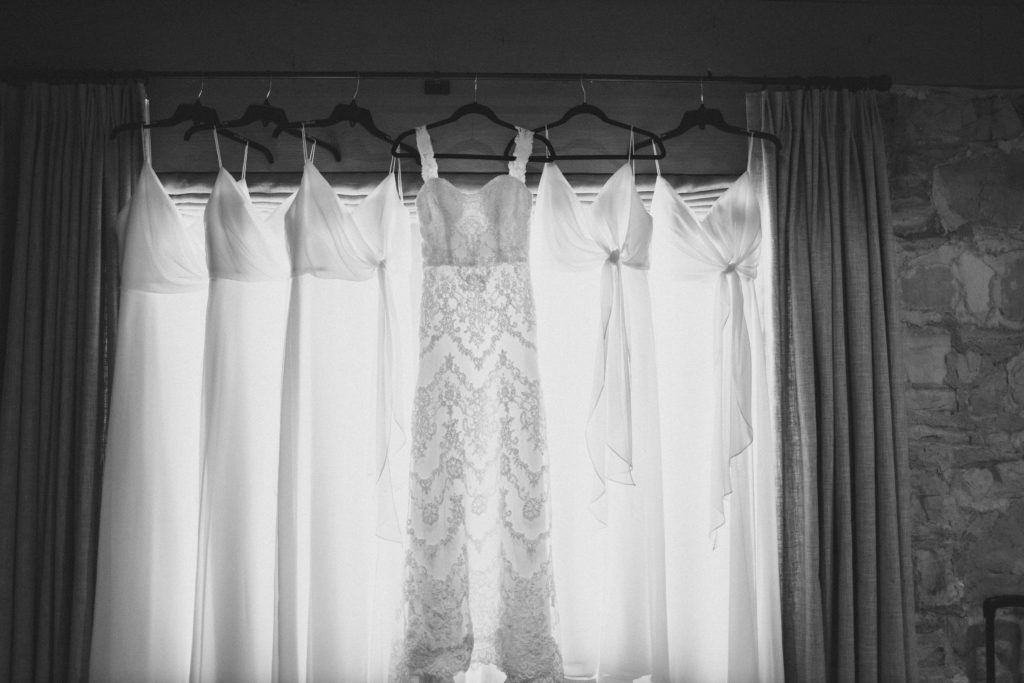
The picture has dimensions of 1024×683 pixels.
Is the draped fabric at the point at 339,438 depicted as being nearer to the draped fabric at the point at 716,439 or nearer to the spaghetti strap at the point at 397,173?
the spaghetti strap at the point at 397,173

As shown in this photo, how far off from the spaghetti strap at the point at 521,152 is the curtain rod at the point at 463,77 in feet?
0.96

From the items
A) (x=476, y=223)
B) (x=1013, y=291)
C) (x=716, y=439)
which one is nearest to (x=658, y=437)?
(x=716, y=439)

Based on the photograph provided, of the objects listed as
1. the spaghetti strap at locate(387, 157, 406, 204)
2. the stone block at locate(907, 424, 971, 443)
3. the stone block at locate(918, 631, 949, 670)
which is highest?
the spaghetti strap at locate(387, 157, 406, 204)

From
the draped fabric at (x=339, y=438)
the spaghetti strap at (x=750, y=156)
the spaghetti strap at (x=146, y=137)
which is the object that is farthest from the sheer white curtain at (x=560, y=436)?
the spaghetti strap at (x=146, y=137)

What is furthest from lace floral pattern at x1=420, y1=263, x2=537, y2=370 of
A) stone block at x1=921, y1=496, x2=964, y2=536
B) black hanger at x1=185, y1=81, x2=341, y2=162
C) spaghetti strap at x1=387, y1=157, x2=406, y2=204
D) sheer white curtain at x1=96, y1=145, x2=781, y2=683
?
stone block at x1=921, y1=496, x2=964, y2=536

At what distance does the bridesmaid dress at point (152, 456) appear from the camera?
1.90 metres

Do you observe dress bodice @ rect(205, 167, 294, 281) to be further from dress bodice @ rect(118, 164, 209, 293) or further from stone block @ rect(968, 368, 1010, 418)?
stone block @ rect(968, 368, 1010, 418)

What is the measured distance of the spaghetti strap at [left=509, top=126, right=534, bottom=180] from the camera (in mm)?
1932

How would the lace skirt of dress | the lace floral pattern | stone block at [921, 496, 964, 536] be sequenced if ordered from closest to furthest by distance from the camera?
the lace skirt of dress, the lace floral pattern, stone block at [921, 496, 964, 536]

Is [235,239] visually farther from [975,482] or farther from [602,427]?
[975,482]

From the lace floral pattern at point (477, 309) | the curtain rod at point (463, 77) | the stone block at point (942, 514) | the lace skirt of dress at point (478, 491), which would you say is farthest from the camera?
the stone block at point (942, 514)

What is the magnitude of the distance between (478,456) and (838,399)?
119cm

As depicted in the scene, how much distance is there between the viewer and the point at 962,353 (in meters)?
2.26

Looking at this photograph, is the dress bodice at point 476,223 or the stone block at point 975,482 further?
the stone block at point 975,482
